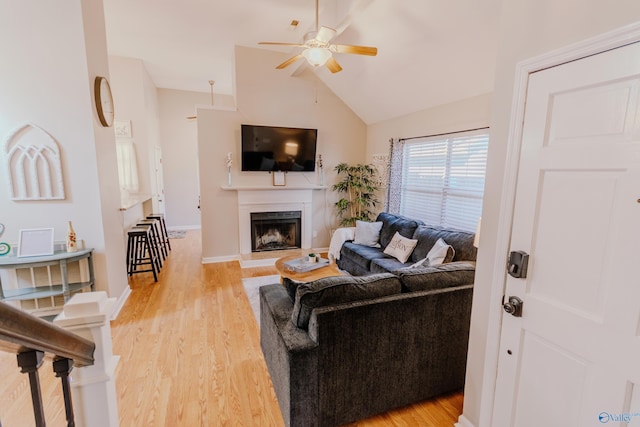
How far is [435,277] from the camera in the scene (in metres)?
2.05

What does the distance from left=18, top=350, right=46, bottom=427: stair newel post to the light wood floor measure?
4.91ft

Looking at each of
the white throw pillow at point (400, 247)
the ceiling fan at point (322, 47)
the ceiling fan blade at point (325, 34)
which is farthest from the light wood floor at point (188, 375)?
the ceiling fan blade at point (325, 34)

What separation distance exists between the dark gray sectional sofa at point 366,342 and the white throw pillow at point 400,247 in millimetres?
1554

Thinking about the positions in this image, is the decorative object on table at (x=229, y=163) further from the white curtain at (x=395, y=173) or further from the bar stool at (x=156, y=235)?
the white curtain at (x=395, y=173)

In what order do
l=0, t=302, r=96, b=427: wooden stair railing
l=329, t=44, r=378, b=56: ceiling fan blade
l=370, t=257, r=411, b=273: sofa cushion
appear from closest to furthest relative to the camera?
1. l=0, t=302, r=96, b=427: wooden stair railing
2. l=329, t=44, r=378, b=56: ceiling fan blade
3. l=370, t=257, r=411, b=273: sofa cushion

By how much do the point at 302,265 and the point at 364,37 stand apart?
303cm

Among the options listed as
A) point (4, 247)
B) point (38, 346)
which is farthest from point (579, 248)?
point (4, 247)

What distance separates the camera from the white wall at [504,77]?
44.5 inches

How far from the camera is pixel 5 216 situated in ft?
9.18

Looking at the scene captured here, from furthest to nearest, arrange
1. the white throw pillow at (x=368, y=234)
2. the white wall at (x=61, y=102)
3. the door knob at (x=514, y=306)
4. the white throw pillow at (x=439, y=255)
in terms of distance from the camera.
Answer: the white throw pillow at (x=368, y=234) → the white throw pillow at (x=439, y=255) → the white wall at (x=61, y=102) → the door knob at (x=514, y=306)

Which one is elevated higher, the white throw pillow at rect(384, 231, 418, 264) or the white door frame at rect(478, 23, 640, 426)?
the white door frame at rect(478, 23, 640, 426)

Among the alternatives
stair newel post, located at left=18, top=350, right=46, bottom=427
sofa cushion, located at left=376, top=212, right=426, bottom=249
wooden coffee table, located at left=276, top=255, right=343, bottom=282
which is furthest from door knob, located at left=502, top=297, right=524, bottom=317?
sofa cushion, located at left=376, top=212, right=426, bottom=249

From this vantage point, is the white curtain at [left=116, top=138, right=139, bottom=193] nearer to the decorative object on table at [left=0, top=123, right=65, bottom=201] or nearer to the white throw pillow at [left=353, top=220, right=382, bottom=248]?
the decorative object on table at [left=0, top=123, right=65, bottom=201]

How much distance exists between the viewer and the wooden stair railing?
56 centimetres
